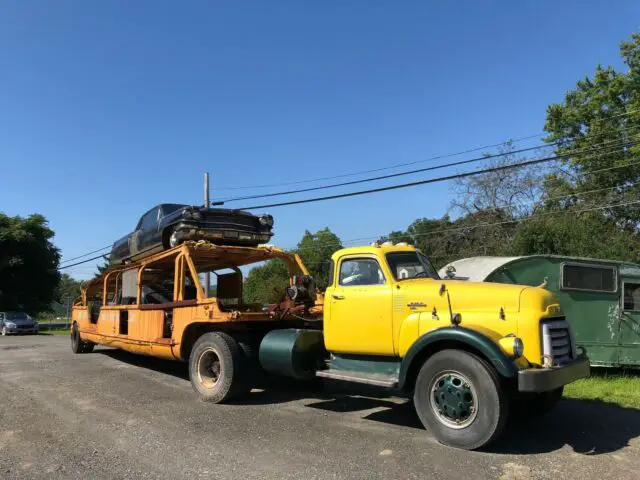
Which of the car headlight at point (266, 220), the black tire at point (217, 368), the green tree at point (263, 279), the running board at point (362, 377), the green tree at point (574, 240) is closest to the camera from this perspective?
the running board at point (362, 377)

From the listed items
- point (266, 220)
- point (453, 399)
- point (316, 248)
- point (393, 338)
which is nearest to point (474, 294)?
point (393, 338)

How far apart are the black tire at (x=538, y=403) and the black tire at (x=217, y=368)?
381cm

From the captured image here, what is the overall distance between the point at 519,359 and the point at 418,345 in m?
1.02

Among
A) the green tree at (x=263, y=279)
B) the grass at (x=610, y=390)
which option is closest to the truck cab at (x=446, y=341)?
the grass at (x=610, y=390)

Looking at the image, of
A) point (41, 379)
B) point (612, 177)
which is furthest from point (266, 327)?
point (612, 177)

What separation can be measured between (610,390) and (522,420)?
10.3 ft

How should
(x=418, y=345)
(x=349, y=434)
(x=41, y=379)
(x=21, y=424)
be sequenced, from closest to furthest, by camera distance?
(x=418, y=345)
(x=349, y=434)
(x=21, y=424)
(x=41, y=379)

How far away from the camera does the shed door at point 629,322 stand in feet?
33.3

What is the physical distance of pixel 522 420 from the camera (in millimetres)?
6613

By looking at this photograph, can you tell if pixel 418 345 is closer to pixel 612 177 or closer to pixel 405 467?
pixel 405 467

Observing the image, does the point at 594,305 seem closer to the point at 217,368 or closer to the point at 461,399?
the point at 461,399

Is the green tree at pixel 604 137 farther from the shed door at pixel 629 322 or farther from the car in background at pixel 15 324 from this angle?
the car in background at pixel 15 324

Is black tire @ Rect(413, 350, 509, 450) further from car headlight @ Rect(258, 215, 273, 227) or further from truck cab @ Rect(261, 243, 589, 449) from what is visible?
car headlight @ Rect(258, 215, 273, 227)

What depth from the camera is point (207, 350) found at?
8.05 meters
